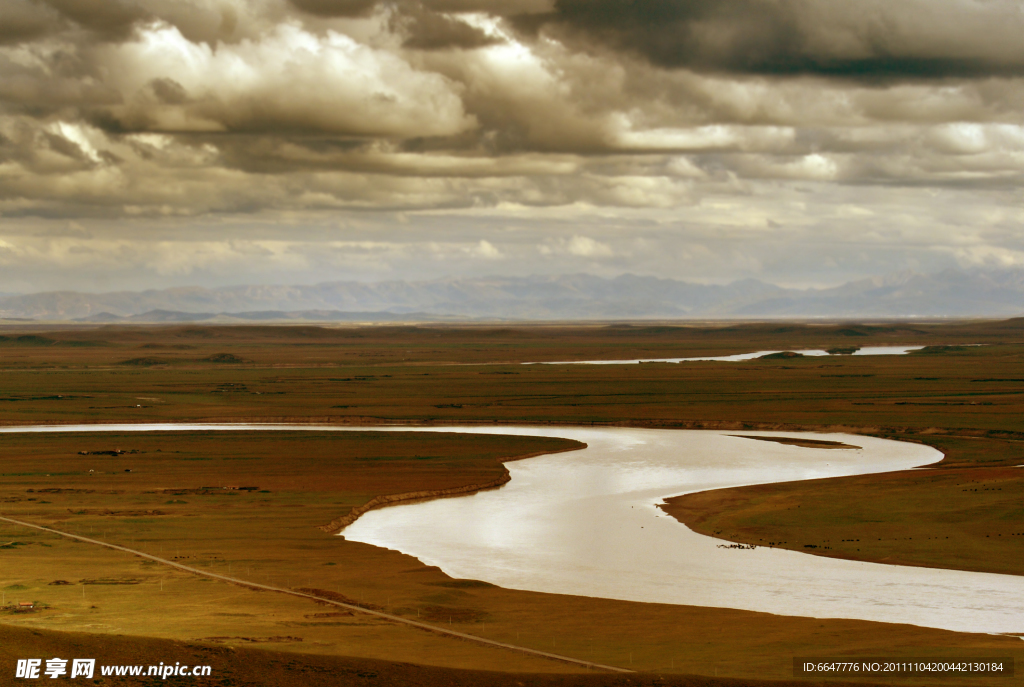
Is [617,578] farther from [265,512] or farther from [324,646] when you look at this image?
[265,512]

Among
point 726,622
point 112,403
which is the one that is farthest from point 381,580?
point 112,403

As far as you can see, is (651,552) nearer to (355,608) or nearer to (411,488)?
(355,608)

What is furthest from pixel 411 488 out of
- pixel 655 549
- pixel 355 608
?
pixel 355 608

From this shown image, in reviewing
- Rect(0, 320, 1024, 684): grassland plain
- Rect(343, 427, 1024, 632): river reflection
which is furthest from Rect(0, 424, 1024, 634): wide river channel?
Rect(0, 320, 1024, 684): grassland plain

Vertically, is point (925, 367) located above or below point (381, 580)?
above

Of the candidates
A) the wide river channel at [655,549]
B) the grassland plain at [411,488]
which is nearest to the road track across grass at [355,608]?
the grassland plain at [411,488]

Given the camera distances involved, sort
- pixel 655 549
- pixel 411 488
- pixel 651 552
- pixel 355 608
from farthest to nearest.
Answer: pixel 411 488 → pixel 655 549 → pixel 651 552 → pixel 355 608

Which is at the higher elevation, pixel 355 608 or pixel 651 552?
pixel 651 552
